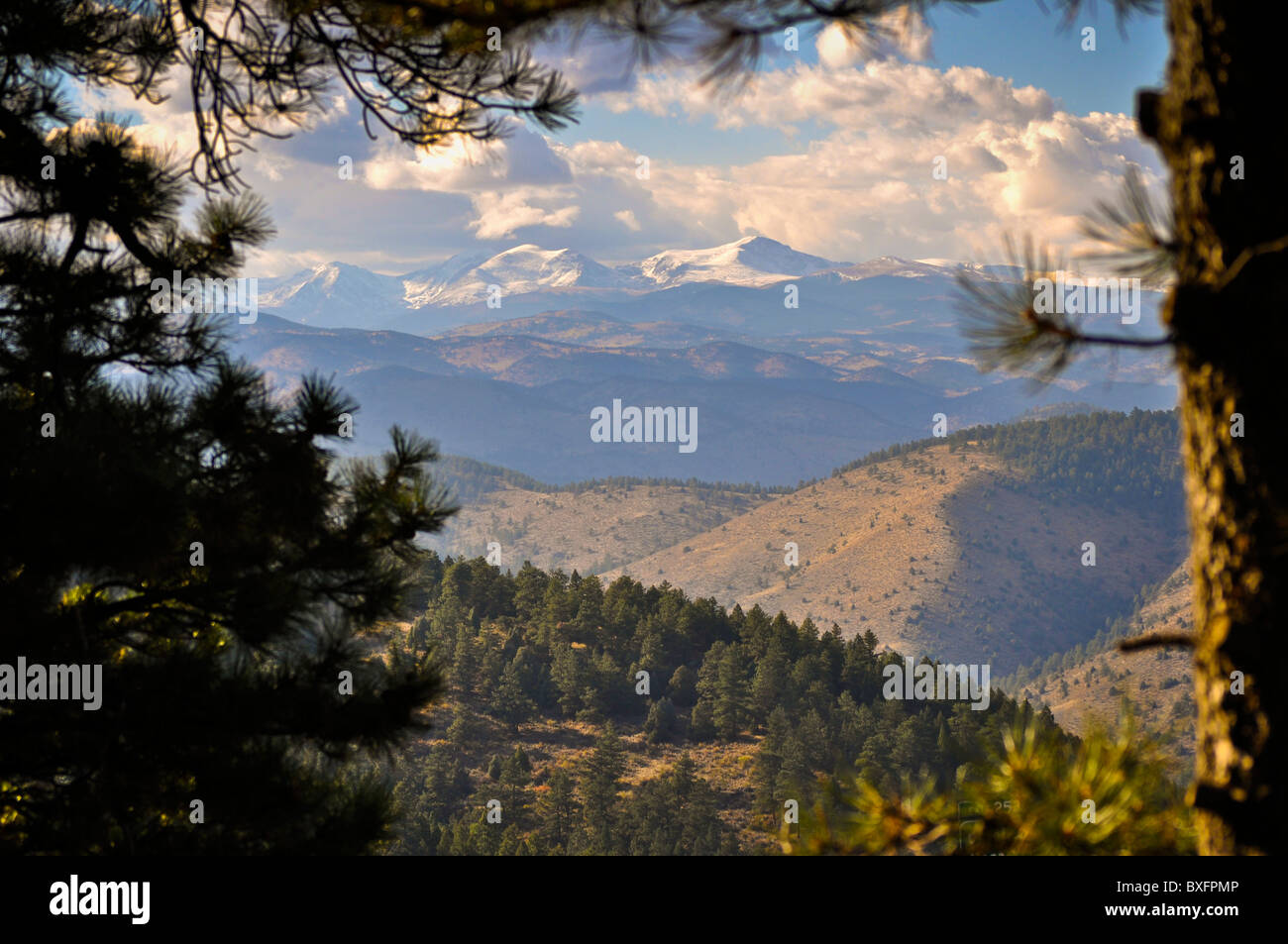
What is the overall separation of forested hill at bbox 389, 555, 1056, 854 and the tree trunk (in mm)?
43832

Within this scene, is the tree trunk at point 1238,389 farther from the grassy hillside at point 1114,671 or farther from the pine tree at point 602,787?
the grassy hillside at point 1114,671

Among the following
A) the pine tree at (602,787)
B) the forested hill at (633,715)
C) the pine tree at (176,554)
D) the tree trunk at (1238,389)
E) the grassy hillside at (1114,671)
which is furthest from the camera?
the grassy hillside at (1114,671)

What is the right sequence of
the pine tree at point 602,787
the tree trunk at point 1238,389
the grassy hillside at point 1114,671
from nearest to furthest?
1. the tree trunk at point 1238,389
2. the pine tree at point 602,787
3. the grassy hillside at point 1114,671

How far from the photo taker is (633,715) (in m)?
64.9

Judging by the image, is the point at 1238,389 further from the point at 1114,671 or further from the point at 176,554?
the point at 1114,671

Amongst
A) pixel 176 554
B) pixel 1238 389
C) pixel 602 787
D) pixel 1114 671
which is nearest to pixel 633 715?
pixel 602 787

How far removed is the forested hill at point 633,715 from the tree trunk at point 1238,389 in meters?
43.8

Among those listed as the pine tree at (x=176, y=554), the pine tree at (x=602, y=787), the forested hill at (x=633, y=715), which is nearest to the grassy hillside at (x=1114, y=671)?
the forested hill at (x=633, y=715)

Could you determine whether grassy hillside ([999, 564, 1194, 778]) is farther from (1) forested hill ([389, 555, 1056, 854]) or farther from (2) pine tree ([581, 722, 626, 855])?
(2) pine tree ([581, 722, 626, 855])

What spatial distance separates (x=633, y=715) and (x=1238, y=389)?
65.1m

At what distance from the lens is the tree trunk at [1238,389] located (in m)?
2.40

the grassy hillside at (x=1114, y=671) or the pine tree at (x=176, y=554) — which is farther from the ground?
the pine tree at (x=176, y=554)

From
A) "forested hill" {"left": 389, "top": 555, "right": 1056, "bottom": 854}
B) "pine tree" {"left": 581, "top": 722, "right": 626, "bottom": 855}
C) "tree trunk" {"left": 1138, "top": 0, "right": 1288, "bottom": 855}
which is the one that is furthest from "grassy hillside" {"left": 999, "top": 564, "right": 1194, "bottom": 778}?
"tree trunk" {"left": 1138, "top": 0, "right": 1288, "bottom": 855}

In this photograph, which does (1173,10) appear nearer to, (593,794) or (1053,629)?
(593,794)
